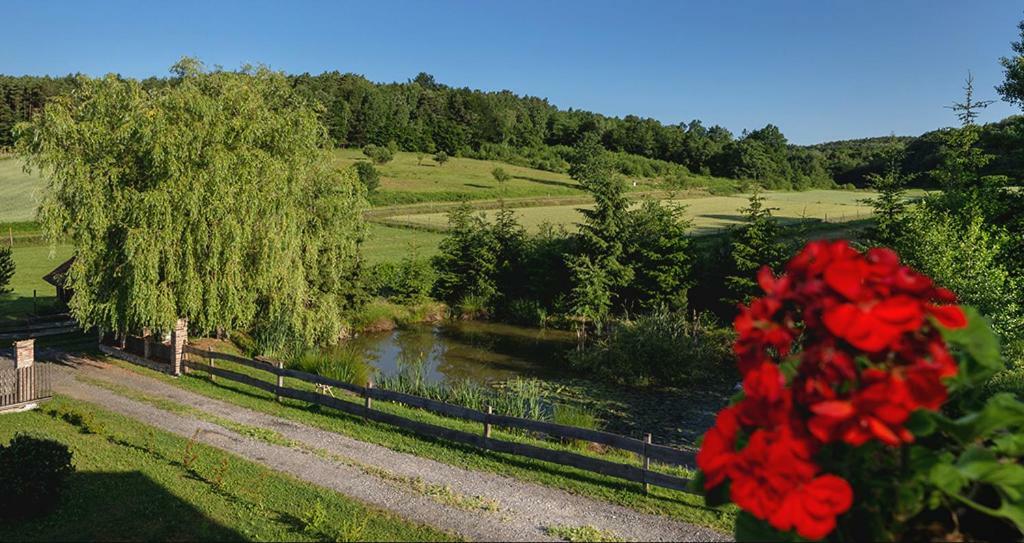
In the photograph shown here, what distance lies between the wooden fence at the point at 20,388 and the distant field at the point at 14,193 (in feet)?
116

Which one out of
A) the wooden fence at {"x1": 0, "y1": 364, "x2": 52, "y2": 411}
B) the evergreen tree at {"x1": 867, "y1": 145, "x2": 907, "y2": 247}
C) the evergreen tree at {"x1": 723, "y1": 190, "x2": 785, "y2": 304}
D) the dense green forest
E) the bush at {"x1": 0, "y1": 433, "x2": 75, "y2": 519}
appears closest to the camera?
the bush at {"x1": 0, "y1": 433, "x2": 75, "y2": 519}

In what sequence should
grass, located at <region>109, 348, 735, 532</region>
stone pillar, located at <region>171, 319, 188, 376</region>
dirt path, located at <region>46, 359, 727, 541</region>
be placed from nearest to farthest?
dirt path, located at <region>46, 359, 727, 541</region> → grass, located at <region>109, 348, 735, 532</region> → stone pillar, located at <region>171, 319, 188, 376</region>

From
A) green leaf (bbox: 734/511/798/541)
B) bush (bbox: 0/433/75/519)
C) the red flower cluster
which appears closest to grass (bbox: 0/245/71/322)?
bush (bbox: 0/433/75/519)

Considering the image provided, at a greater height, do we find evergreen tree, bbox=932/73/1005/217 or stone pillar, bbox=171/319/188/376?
evergreen tree, bbox=932/73/1005/217

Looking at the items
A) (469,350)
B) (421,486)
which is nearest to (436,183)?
(469,350)

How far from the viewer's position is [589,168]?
83312 millimetres

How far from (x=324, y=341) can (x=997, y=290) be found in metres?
22.0

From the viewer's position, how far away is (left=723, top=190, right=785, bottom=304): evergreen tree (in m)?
28.5

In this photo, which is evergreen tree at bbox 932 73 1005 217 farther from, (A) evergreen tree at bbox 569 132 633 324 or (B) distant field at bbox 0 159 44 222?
(B) distant field at bbox 0 159 44 222

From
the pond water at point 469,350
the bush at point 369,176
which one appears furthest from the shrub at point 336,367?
the bush at point 369,176

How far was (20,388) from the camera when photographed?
49.6 feet

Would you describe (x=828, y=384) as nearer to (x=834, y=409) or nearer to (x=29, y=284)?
(x=834, y=409)

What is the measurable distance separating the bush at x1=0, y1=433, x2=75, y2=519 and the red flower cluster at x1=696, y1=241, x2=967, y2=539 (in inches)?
396

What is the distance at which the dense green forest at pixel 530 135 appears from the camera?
90938mm
